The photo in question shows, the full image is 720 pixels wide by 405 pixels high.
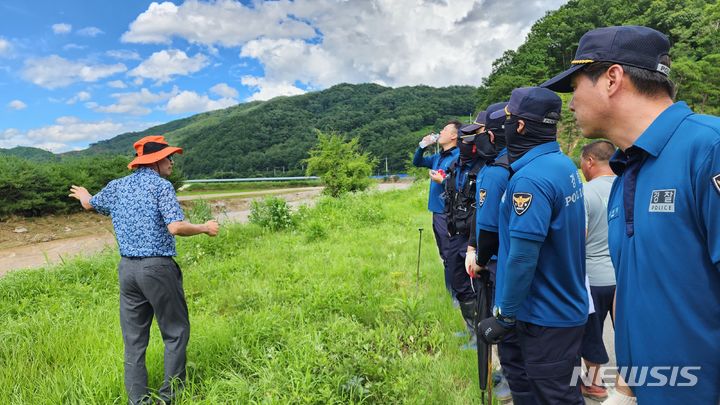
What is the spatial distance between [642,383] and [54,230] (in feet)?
76.4

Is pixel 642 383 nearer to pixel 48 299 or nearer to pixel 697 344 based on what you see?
pixel 697 344

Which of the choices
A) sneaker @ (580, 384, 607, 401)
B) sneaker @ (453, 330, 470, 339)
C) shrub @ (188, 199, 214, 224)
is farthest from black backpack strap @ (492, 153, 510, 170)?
shrub @ (188, 199, 214, 224)

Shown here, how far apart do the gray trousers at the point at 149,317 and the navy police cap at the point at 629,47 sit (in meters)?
3.08

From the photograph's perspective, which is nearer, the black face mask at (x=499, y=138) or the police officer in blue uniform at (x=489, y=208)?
the police officer in blue uniform at (x=489, y=208)

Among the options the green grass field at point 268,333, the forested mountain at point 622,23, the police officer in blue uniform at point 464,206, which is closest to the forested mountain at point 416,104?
the forested mountain at point 622,23

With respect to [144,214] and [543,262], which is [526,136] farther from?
[144,214]

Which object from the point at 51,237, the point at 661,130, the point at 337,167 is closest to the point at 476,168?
the point at 661,130

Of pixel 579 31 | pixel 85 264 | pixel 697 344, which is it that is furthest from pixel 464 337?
pixel 579 31

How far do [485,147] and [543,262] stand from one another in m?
1.52

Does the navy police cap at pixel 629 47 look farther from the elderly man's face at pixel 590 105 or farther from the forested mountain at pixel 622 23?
the forested mountain at pixel 622 23

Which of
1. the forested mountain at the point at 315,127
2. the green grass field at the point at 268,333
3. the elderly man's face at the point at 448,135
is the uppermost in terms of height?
the forested mountain at the point at 315,127

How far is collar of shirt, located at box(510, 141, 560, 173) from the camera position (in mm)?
2172

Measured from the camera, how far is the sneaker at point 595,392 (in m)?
3.01

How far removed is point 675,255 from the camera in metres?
1.10
